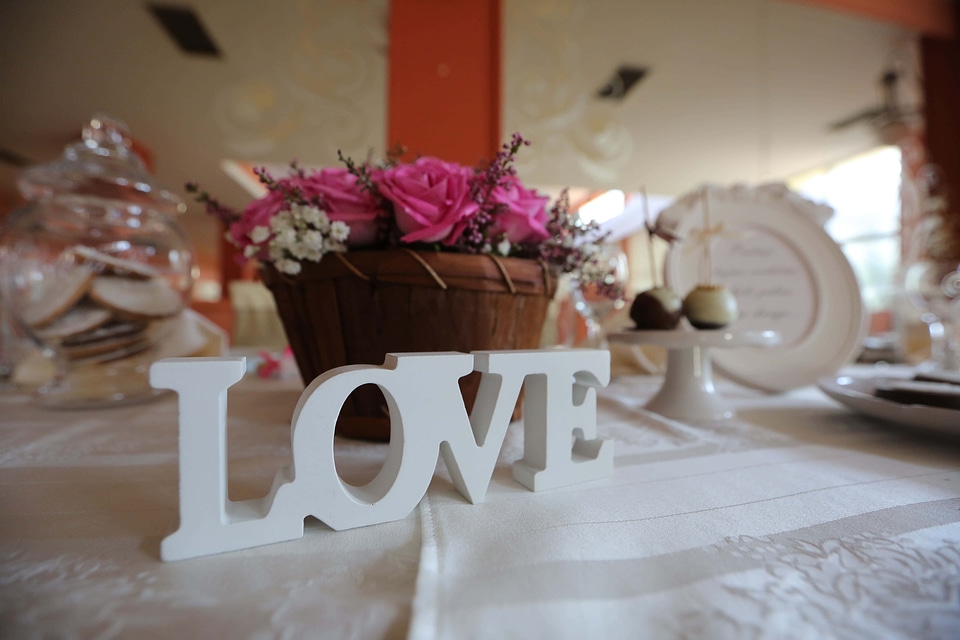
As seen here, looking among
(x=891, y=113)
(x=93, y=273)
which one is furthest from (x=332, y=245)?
(x=891, y=113)

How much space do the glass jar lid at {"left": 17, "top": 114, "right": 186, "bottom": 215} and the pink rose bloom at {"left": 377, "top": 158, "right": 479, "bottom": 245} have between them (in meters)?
0.56

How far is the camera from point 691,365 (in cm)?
55

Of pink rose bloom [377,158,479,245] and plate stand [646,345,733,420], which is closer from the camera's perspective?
pink rose bloom [377,158,479,245]

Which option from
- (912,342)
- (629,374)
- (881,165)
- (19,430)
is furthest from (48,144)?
(881,165)

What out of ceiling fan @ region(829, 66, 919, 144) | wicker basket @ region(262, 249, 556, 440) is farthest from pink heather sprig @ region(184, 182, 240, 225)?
ceiling fan @ region(829, 66, 919, 144)

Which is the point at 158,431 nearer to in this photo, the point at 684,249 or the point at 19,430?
the point at 19,430

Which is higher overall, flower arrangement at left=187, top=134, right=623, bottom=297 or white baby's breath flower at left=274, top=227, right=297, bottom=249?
flower arrangement at left=187, top=134, right=623, bottom=297

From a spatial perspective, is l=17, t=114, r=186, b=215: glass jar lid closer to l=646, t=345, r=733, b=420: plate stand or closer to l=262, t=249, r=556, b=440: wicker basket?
l=262, t=249, r=556, b=440: wicker basket

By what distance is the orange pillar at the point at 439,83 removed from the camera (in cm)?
149

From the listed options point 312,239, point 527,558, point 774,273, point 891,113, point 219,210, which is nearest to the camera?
point 527,558

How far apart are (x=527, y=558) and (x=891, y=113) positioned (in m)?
3.13

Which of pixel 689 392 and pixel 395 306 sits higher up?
pixel 395 306

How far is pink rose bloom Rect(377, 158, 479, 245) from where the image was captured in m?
0.36

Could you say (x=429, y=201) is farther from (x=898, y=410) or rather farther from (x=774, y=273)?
(x=774, y=273)
